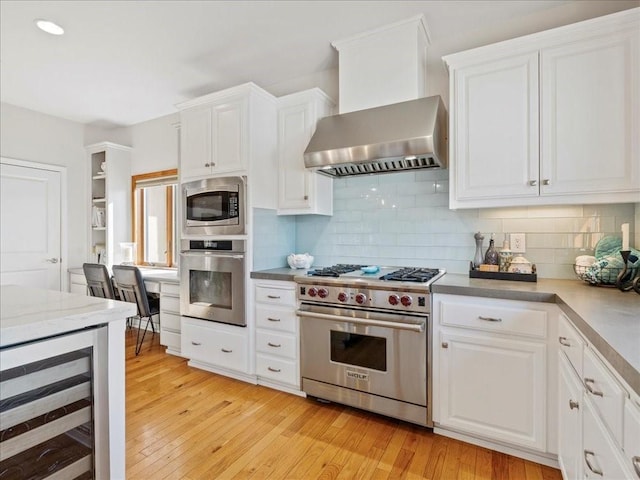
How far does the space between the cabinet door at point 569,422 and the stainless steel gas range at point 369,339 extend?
0.65m

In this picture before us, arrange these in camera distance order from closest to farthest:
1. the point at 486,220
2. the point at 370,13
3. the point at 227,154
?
the point at 370,13, the point at 486,220, the point at 227,154

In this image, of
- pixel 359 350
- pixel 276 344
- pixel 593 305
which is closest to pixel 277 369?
pixel 276 344

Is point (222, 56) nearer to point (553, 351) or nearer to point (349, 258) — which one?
point (349, 258)

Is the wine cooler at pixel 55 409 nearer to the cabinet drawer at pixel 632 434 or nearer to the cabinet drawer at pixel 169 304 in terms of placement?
the cabinet drawer at pixel 632 434

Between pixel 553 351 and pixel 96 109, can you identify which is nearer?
pixel 553 351

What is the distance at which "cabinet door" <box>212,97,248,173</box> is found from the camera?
2.74 metres

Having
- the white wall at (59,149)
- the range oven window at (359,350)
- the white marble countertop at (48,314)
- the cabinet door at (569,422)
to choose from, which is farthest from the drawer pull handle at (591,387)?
the white wall at (59,149)

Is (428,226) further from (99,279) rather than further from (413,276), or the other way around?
(99,279)

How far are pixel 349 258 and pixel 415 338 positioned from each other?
111cm

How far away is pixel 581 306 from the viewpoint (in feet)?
4.69

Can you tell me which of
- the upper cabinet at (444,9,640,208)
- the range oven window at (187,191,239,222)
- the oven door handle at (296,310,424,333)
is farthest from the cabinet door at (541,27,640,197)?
the range oven window at (187,191,239,222)

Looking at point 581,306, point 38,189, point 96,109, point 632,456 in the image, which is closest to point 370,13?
point 581,306

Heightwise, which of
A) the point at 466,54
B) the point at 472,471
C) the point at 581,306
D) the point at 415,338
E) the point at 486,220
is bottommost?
the point at 472,471

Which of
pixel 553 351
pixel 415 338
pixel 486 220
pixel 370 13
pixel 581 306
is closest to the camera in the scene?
pixel 581 306
